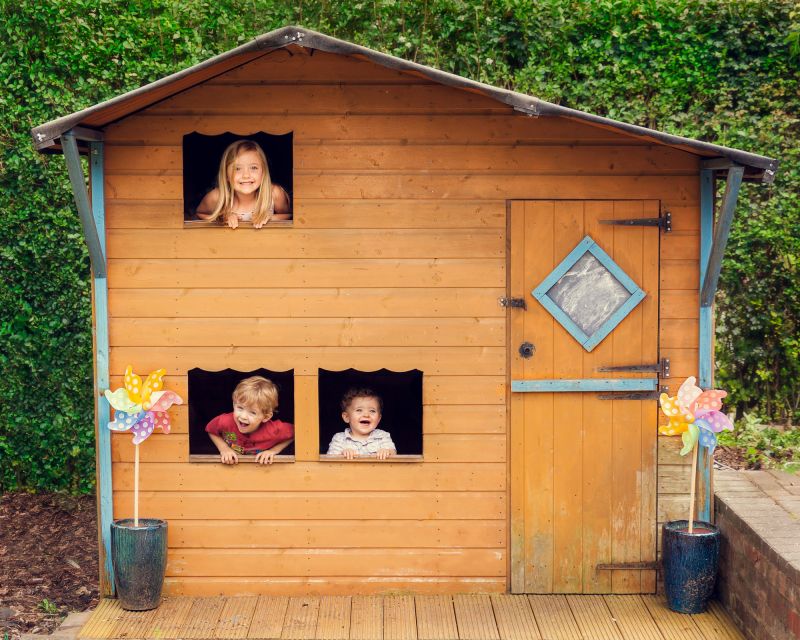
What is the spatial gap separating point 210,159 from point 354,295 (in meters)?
1.08

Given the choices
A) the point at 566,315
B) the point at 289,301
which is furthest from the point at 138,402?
the point at 566,315

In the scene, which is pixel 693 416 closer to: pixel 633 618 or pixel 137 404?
pixel 633 618

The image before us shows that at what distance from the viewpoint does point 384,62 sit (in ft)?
16.3

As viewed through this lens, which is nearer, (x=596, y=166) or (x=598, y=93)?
(x=596, y=166)

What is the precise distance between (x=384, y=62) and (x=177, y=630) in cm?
300

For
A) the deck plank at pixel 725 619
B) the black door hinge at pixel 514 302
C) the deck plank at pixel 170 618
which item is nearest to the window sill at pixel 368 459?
the black door hinge at pixel 514 302

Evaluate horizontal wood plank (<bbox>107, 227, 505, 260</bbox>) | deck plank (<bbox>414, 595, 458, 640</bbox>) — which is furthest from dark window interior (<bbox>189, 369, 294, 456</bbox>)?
deck plank (<bbox>414, 595, 458, 640</bbox>)

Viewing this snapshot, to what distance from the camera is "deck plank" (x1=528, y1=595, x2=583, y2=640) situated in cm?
529

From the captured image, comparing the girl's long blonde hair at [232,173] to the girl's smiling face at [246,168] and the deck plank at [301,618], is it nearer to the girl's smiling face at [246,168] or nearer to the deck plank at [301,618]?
the girl's smiling face at [246,168]

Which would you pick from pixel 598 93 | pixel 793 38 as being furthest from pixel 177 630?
pixel 793 38

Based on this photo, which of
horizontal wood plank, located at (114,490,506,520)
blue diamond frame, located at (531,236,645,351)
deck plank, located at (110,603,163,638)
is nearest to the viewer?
deck plank, located at (110,603,163,638)

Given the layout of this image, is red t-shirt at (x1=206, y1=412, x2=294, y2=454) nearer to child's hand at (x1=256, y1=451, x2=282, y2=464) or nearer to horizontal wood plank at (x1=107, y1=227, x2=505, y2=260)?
child's hand at (x1=256, y1=451, x2=282, y2=464)

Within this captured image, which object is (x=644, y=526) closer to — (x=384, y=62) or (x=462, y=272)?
(x=462, y=272)

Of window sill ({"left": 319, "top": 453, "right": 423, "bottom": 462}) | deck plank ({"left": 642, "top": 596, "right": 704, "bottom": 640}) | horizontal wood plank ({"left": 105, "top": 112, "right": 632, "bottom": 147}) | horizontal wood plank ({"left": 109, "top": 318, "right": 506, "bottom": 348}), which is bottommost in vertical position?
deck plank ({"left": 642, "top": 596, "right": 704, "bottom": 640})
